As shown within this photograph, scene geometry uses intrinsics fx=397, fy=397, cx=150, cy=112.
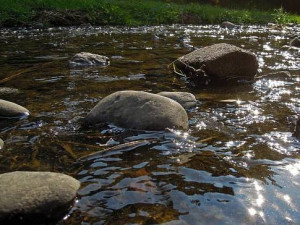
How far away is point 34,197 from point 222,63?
4.96 metres

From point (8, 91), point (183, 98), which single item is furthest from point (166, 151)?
point (8, 91)

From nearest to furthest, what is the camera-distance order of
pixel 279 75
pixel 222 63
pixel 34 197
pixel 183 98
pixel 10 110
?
pixel 34 197 → pixel 10 110 → pixel 183 98 → pixel 222 63 → pixel 279 75

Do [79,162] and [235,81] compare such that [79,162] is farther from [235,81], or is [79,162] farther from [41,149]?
[235,81]

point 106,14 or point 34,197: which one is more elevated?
point 34,197

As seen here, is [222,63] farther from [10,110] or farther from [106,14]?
[106,14]

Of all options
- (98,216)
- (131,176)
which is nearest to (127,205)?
(98,216)

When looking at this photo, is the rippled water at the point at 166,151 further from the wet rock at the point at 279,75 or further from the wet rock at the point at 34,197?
the wet rock at the point at 279,75

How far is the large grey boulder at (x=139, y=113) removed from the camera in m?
4.29

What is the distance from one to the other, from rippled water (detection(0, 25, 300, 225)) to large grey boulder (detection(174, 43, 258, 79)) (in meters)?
0.37

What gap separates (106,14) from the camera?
1686cm

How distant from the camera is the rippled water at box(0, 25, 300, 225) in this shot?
284 cm

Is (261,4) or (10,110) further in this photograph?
(261,4)

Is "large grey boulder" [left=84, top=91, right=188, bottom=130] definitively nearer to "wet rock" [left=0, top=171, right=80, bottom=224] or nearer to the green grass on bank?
"wet rock" [left=0, top=171, right=80, bottom=224]

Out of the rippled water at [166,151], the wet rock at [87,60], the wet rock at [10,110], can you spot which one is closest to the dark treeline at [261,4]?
the wet rock at [87,60]
